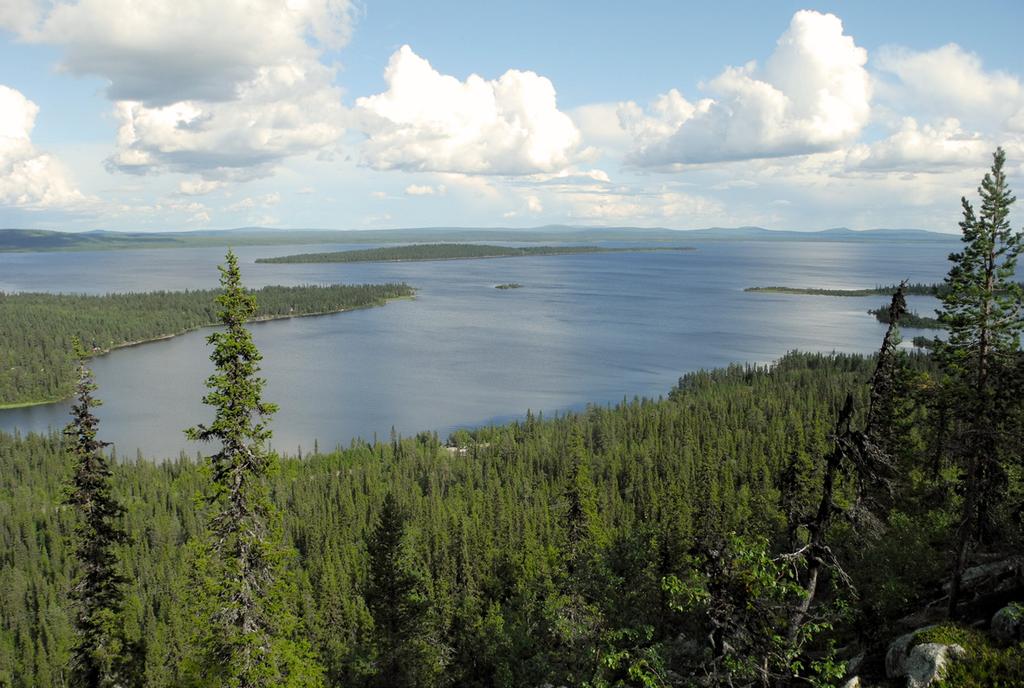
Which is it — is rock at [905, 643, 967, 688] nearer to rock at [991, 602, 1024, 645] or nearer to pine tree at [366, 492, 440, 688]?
rock at [991, 602, 1024, 645]

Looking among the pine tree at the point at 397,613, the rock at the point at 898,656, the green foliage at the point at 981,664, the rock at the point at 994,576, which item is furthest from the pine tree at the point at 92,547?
the rock at the point at 994,576

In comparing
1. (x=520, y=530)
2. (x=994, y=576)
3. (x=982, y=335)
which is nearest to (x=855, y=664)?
(x=994, y=576)

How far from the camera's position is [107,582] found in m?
25.6

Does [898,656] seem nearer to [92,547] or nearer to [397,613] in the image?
[92,547]

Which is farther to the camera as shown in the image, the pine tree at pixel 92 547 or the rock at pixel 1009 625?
the pine tree at pixel 92 547

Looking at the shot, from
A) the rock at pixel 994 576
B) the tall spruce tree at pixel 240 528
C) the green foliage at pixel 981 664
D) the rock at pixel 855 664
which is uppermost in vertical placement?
the tall spruce tree at pixel 240 528

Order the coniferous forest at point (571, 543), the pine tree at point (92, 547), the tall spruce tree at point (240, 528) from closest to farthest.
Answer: the coniferous forest at point (571, 543), the tall spruce tree at point (240, 528), the pine tree at point (92, 547)

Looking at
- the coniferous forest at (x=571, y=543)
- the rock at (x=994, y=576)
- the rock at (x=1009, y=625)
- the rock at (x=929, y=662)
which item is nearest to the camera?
the coniferous forest at (x=571, y=543)

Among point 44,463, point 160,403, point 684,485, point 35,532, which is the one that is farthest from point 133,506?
point 684,485

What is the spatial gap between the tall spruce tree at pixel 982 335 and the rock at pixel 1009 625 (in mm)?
4268

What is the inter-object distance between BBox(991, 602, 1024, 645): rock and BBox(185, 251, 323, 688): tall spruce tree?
21.0 m

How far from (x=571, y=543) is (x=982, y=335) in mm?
27340

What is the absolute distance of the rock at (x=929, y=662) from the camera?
60.6ft

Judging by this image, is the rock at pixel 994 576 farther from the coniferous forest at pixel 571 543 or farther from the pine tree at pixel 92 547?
the pine tree at pixel 92 547
